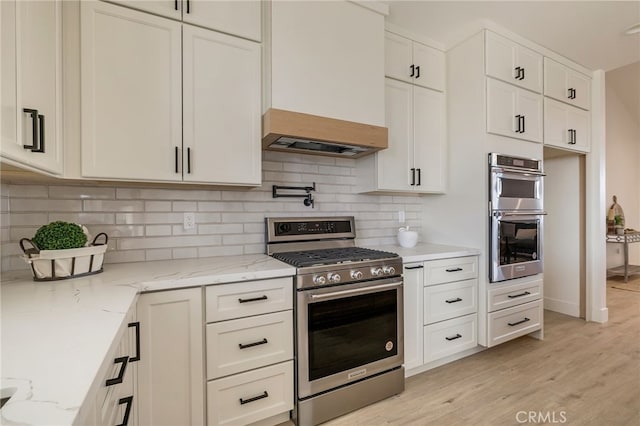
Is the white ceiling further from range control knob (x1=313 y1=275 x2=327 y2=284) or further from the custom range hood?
range control knob (x1=313 y1=275 x2=327 y2=284)

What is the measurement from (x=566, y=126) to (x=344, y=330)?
10.0 ft

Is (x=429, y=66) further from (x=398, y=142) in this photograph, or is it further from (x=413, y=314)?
(x=413, y=314)

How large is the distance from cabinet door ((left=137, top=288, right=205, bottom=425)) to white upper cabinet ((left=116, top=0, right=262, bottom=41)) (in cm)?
148

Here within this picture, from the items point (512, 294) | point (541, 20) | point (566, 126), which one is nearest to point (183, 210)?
point (512, 294)

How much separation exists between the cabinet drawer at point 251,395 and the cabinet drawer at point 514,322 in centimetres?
175

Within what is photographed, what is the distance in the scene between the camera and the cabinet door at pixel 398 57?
96.9 inches

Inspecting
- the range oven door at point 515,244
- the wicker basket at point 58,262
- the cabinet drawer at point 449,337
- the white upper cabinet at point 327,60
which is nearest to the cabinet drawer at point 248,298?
the wicker basket at point 58,262

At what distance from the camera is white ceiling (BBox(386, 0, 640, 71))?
2.27m

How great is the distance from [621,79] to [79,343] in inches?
267

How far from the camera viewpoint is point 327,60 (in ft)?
6.68

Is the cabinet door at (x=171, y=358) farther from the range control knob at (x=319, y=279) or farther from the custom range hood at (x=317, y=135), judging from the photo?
the custom range hood at (x=317, y=135)

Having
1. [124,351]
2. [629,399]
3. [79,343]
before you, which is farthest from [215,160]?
[629,399]

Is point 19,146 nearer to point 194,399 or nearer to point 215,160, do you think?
point 215,160

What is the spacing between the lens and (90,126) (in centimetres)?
151
